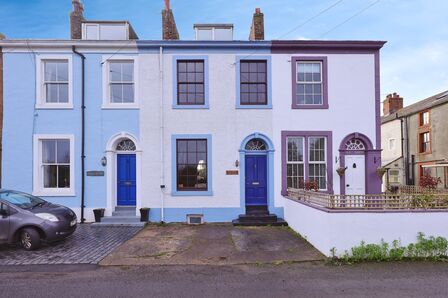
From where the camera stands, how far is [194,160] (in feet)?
38.1

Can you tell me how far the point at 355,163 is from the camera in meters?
11.7

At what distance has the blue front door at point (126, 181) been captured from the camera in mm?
11602

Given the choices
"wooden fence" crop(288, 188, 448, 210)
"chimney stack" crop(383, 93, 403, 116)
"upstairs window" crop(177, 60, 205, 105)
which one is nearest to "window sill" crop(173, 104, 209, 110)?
"upstairs window" crop(177, 60, 205, 105)

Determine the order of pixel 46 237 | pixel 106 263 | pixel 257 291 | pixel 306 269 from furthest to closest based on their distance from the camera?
pixel 46 237 → pixel 106 263 → pixel 306 269 → pixel 257 291

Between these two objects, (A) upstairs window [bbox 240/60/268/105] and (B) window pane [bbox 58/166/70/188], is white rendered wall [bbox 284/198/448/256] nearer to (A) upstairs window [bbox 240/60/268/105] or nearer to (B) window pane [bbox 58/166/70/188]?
(A) upstairs window [bbox 240/60/268/105]

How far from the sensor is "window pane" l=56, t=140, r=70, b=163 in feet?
37.9

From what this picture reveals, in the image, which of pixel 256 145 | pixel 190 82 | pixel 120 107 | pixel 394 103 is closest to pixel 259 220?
pixel 256 145

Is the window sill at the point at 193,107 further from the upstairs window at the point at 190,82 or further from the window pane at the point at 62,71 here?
the window pane at the point at 62,71

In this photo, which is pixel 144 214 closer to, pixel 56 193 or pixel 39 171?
pixel 56 193

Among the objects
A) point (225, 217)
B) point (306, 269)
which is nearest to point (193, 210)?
point (225, 217)

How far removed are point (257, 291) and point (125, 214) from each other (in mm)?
7791

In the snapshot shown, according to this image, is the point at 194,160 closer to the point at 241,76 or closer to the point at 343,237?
the point at 241,76

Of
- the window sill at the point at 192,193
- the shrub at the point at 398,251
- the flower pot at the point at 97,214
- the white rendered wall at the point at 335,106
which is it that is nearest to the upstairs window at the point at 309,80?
the white rendered wall at the point at 335,106

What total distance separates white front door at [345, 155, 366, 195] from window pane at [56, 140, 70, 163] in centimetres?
1220
